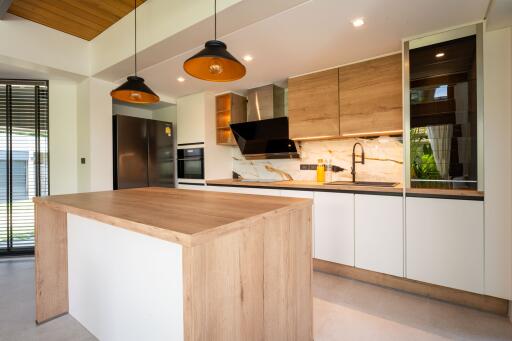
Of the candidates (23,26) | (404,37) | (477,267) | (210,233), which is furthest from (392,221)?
(23,26)

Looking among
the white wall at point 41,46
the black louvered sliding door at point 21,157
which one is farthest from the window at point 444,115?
the black louvered sliding door at point 21,157

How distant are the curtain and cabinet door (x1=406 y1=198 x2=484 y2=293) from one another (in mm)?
273

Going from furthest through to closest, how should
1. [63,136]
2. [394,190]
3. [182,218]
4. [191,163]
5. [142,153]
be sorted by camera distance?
1. [191,163]
2. [142,153]
3. [63,136]
4. [394,190]
5. [182,218]

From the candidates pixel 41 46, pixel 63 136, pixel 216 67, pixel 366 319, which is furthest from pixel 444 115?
pixel 63 136

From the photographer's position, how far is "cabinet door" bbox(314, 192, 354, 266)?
246cm

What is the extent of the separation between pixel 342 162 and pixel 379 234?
1075 mm

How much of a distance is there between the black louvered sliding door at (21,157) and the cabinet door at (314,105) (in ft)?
10.5

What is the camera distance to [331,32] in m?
2.10

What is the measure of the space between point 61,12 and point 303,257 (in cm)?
319

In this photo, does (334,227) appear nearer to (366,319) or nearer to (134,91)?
(366,319)

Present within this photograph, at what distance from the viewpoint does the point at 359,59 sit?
262 cm

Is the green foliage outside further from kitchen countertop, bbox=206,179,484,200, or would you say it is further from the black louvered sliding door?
the black louvered sliding door

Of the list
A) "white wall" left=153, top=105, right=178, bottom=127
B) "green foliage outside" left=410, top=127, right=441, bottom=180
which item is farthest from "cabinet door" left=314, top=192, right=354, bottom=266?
"white wall" left=153, top=105, right=178, bottom=127

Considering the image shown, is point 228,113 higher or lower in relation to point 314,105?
higher
